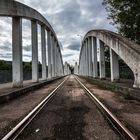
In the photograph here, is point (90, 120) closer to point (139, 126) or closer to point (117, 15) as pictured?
point (139, 126)

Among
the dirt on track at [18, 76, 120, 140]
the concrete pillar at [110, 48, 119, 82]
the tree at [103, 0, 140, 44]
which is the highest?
the tree at [103, 0, 140, 44]

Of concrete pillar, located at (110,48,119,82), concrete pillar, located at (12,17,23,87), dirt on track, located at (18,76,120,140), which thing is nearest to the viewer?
dirt on track, located at (18,76,120,140)

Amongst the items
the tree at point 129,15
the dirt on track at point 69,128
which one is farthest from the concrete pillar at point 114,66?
the dirt on track at point 69,128

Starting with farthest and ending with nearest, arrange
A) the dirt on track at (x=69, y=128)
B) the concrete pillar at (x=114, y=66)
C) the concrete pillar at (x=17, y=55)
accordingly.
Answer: the concrete pillar at (x=114, y=66), the concrete pillar at (x=17, y=55), the dirt on track at (x=69, y=128)

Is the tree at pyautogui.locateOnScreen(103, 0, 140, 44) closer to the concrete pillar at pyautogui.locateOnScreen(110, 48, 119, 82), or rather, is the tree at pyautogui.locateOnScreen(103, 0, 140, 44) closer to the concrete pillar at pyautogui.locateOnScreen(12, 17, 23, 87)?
the concrete pillar at pyautogui.locateOnScreen(110, 48, 119, 82)

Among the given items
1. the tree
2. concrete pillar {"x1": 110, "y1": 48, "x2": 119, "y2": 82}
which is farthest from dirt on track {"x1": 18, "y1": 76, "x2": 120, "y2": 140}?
the tree

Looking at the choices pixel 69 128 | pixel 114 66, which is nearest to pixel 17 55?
pixel 114 66

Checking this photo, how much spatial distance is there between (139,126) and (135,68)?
21.8ft

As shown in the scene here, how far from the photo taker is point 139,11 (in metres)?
18.0

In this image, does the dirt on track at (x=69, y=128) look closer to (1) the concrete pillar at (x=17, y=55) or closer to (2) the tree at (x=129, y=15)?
(1) the concrete pillar at (x=17, y=55)

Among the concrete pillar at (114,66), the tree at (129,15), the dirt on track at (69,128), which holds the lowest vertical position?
the dirt on track at (69,128)

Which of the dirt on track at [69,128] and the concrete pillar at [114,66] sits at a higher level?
the concrete pillar at [114,66]

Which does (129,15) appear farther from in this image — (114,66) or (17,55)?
(17,55)

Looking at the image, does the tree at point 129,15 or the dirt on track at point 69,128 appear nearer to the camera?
the dirt on track at point 69,128
